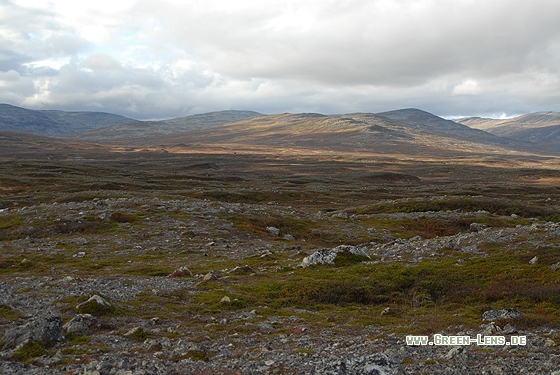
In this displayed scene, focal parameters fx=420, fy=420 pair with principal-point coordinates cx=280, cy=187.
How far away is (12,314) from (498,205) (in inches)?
2474

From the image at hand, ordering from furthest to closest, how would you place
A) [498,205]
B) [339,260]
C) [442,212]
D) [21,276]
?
[498,205]
[442,212]
[339,260]
[21,276]

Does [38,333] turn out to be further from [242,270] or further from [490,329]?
[490,329]

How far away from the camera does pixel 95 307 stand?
62.0ft

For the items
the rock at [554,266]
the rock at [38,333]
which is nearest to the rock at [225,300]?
the rock at [38,333]

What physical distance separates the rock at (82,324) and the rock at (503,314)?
16232 mm

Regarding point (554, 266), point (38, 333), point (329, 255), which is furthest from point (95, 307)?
point (554, 266)

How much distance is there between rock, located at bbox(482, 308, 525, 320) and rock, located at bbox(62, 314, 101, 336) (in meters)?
16.2

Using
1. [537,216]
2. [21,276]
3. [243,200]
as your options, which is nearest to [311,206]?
[243,200]

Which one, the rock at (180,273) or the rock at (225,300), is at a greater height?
the rock at (225,300)

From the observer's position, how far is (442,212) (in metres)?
56.2

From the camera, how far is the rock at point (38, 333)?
14977mm

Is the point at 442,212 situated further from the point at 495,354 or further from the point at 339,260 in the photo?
the point at 495,354

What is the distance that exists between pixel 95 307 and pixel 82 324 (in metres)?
2.33

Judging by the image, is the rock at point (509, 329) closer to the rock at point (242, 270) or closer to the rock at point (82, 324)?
the rock at point (242, 270)
